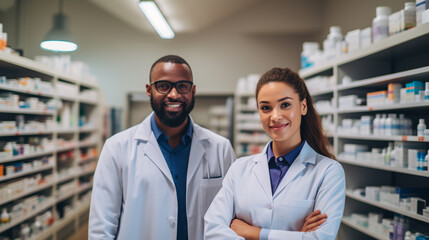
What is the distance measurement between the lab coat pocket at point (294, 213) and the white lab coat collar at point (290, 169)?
0.29ft

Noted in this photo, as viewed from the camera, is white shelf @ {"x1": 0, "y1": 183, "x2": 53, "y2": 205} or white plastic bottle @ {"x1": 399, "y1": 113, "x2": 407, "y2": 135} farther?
white shelf @ {"x1": 0, "y1": 183, "x2": 53, "y2": 205}

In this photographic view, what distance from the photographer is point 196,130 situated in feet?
6.84

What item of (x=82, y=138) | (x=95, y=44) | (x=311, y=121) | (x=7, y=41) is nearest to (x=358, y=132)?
(x=311, y=121)

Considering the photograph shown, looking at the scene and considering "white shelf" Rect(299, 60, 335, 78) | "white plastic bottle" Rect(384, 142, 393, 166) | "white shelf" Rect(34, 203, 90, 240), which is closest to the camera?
"white plastic bottle" Rect(384, 142, 393, 166)

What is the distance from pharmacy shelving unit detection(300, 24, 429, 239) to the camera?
278 centimetres

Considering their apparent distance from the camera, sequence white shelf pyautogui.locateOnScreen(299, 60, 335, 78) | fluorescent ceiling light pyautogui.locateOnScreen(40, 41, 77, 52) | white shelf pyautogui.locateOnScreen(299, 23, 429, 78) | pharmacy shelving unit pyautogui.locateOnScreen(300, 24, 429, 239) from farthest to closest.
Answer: fluorescent ceiling light pyautogui.locateOnScreen(40, 41, 77, 52)
white shelf pyautogui.locateOnScreen(299, 60, 335, 78)
pharmacy shelving unit pyautogui.locateOnScreen(300, 24, 429, 239)
white shelf pyautogui.locateOnScreen(299, 23, 429, 78)

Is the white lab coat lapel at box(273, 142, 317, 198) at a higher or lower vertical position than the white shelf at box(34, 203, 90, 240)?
higher

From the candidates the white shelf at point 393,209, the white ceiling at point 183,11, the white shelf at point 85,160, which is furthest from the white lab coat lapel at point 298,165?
the white ceiling at point 183,11

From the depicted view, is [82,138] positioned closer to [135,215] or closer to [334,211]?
[135,215]

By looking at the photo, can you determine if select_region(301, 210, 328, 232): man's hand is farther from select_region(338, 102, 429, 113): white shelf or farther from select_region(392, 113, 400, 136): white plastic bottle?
select_region(392, 113, 400, 136): white plastic bottle

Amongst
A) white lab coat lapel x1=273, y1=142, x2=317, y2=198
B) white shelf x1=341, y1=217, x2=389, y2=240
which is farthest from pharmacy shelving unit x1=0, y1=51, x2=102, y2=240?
white shelf x1=341, y1=217, x2=389, y2=240

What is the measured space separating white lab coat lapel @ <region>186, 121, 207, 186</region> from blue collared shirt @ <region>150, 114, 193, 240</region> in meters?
0.03


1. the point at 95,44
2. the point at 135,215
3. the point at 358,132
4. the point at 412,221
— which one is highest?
the point at 95,44

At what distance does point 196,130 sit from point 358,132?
7.27ft
